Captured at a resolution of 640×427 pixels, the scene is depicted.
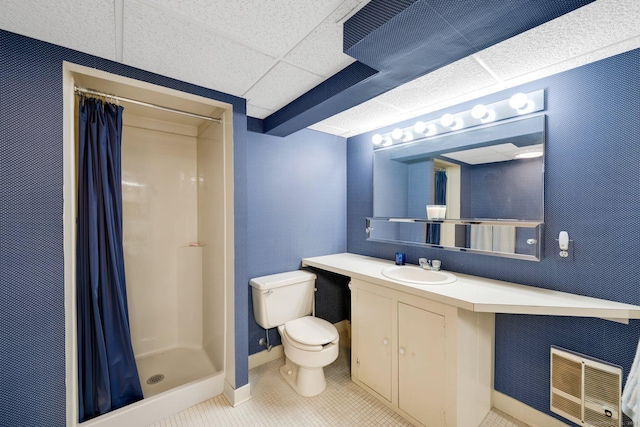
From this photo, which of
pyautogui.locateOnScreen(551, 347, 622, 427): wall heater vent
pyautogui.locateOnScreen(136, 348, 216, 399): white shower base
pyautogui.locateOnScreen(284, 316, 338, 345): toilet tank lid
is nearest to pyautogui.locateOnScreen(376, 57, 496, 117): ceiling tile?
pyautogui.locateOnScreen(551, 347, 622, 427): wall heater vent

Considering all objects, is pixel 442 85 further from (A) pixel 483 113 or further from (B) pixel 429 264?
(B) pixel 429 264

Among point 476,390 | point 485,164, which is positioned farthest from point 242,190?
point 476,390

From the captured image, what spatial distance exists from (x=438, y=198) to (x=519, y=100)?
0.79 meters

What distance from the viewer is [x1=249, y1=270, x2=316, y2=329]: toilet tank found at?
82.4 inches

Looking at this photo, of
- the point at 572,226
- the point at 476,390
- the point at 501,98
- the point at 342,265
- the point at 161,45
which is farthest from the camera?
the point at 342,265

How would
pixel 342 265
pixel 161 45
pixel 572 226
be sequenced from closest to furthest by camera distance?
pixel 161 45 < pixel 572 226 < pixel 342 265

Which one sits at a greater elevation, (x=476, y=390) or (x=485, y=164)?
(x=485, y=164)

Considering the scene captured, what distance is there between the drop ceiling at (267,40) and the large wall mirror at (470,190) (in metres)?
0.35

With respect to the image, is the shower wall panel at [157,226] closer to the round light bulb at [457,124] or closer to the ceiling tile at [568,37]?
the round light bulb at [457,124]

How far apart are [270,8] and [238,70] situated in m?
0.55

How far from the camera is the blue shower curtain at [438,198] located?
6.68ft

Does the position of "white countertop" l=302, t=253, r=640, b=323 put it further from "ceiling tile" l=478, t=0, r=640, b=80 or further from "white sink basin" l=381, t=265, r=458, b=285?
"ceiling tile" l=478, t=0, r=640, b=80

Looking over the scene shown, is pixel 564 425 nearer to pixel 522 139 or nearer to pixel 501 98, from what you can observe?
pixel 522 139

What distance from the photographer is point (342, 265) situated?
87.7 inches
